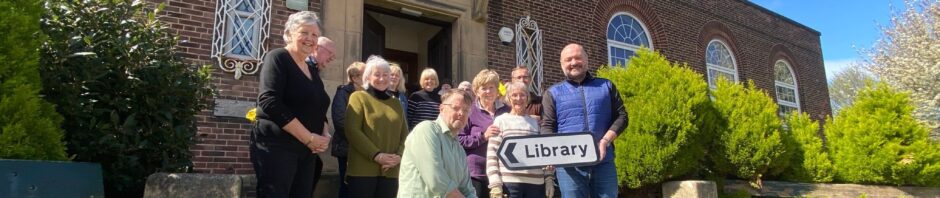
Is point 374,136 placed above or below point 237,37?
below

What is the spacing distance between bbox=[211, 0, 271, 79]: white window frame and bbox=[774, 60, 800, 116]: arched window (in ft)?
41.1

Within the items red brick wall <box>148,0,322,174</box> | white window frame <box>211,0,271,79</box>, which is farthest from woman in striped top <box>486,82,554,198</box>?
white window frame <box>211,0,271,79</box>

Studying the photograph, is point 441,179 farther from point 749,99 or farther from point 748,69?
point 748,69

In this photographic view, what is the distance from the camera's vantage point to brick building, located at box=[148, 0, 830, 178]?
612 centimetres

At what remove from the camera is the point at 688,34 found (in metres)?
11.8

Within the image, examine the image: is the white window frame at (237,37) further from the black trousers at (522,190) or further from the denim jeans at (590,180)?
the denim jeans at (590,180)

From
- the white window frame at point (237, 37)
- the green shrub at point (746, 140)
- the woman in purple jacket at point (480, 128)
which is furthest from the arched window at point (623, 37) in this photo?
the woman in purple jacket at point (480, 128)

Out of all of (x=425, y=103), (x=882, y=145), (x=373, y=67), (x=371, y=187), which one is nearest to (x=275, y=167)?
(x=371, y=187)

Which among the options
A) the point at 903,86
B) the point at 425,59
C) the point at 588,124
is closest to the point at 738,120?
the point at 588,124

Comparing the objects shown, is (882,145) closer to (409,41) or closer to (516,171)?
(516,171)

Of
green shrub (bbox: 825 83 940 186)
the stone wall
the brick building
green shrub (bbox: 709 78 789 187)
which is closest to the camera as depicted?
the brick building

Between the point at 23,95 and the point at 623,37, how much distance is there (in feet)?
31.1

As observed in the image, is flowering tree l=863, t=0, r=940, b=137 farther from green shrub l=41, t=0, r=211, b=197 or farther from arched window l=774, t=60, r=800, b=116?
green shrub l=41, t=0, r=211, b=197

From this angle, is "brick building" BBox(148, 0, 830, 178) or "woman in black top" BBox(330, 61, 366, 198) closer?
"woman in black top" BBox(330, 61, 366, 198)
